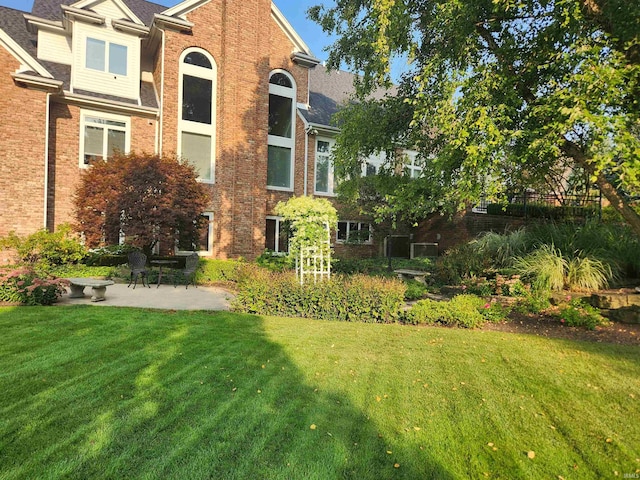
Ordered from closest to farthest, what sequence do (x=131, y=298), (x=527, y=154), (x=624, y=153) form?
(x=624, y=153)
(x=527, y=154)
(x=131, y=298)

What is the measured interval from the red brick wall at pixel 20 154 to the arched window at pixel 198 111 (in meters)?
4.57

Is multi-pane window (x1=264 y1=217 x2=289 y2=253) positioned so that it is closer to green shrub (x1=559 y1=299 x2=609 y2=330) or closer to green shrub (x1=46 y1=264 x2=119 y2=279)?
green shrub (x1=46 y1=264 x2=119 y2=279)

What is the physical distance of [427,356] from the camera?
469 centimetres

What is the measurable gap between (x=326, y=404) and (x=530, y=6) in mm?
6938

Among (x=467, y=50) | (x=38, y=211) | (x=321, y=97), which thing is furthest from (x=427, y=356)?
(x=321, y=97)

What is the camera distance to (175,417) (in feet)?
9.93

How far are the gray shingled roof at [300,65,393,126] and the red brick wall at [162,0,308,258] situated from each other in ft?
9.02

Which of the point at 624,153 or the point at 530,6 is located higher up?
the point at 530,6

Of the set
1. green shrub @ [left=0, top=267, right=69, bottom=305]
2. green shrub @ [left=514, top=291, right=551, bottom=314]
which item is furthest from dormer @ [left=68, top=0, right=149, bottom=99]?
green shrub @ [left=514, top=291, right=551, bottom=314]

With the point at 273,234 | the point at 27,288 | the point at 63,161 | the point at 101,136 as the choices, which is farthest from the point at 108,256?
the point at 273,234

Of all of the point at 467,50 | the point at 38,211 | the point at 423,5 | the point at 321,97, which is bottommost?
the point at 38,211

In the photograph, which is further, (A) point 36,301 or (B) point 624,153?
(A) point 36,301

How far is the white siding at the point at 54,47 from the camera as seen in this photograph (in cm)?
1461

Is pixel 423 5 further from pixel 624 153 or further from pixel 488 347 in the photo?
pixel 488 347
